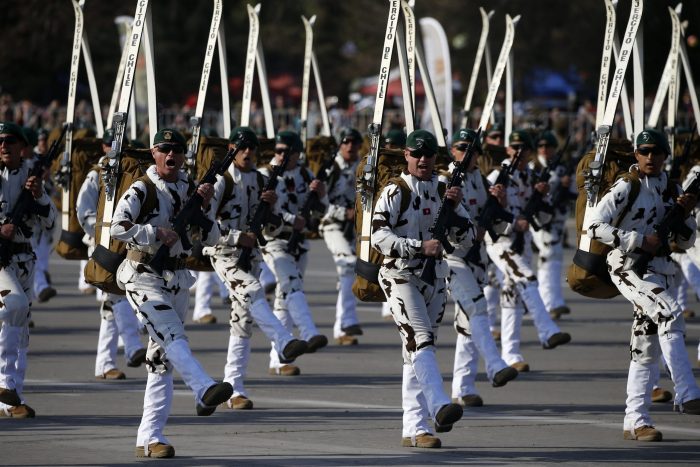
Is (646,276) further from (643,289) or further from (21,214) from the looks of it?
(21,214)

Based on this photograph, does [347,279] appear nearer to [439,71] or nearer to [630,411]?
[630,411]

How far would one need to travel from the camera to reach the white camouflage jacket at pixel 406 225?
10.1 meters

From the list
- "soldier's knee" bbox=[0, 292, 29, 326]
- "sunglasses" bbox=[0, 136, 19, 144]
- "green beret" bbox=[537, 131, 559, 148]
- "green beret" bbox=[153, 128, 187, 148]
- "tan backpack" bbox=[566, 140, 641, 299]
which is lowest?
"soldier's knee" bbox=[0, 292, 29, 326]

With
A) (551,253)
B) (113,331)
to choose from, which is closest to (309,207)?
(113,331)

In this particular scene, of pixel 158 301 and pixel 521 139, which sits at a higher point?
pixel 521 139

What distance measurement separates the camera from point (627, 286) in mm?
10875

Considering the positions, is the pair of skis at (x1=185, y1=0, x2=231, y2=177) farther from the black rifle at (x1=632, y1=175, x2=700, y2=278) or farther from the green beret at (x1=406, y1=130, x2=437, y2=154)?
the black rifle at (x1=632, y1=175, x2=700, y2=278)

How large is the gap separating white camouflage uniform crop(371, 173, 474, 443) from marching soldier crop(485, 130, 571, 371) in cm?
384

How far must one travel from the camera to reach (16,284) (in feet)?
37.6

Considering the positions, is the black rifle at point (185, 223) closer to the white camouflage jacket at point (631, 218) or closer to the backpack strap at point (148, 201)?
the backpack strap at point (148, 201)

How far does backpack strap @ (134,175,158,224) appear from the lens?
33.3 ft

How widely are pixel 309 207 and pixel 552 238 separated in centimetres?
394

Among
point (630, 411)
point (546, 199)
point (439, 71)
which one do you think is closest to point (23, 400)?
point (630, 411)

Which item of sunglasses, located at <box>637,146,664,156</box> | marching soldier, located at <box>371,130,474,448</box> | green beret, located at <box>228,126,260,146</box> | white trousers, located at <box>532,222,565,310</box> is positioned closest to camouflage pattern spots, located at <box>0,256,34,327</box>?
green beret, located at <box>228,126,260,146</box>
